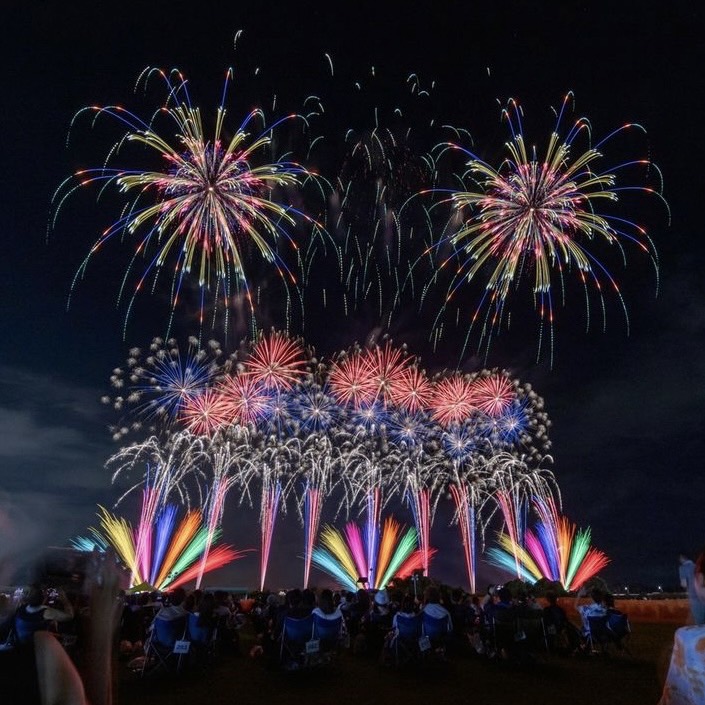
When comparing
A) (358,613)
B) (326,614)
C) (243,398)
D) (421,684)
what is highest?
(243,398)

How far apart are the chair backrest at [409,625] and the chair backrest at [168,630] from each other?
3520 mm

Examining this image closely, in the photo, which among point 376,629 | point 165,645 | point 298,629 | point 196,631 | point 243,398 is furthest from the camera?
point 243,398

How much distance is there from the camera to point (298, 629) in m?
9.85

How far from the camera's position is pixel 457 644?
1279 centimetres

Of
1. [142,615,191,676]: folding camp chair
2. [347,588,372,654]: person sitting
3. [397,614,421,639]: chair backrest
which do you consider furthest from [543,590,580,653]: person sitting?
[142,615,191,676]: folding camp chair

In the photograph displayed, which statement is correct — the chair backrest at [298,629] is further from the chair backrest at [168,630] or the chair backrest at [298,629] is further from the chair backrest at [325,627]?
the chair backrest at [168,630]

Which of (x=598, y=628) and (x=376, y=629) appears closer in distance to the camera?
(x=598, y=628)

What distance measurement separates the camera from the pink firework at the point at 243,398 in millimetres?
24344

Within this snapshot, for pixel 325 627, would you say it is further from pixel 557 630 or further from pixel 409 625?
pixel 557 630

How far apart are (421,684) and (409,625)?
1.55 meters

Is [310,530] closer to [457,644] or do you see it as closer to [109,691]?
[457,644]

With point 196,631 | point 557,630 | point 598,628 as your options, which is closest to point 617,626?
point 598,628

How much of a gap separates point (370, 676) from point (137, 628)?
656 centimetres

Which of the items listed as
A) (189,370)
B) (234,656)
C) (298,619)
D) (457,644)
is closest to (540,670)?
(457,644)
